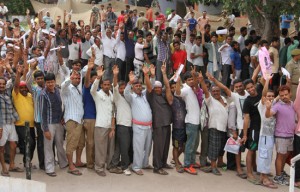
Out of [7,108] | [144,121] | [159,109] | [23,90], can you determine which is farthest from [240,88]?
[7,108]

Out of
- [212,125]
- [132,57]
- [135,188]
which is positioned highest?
[132,57]

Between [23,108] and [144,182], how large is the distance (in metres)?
2.01

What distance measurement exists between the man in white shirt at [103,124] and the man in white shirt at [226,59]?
18.2 feet

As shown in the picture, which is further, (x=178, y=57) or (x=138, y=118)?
(x=178, y=57)

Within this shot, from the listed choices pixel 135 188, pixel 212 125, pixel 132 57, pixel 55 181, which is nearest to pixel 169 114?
pixel 212 125

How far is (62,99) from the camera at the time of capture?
815 cm

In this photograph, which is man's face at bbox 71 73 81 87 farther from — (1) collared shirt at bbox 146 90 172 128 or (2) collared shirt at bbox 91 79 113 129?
(1) collared shirt at bbox 146 90 172 128

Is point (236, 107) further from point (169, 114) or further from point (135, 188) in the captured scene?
point (135, 188)

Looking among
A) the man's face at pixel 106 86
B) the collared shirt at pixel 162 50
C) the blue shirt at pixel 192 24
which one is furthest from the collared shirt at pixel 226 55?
the man's face at pixel 106 86

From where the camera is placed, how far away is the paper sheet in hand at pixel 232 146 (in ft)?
26.8

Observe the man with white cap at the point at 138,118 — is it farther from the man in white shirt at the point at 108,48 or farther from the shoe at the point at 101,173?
the man in white shirt at the point at 108,48

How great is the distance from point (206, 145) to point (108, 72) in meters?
5.86

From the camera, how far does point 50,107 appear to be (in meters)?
7.87

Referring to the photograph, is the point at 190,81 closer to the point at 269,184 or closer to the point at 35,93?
the point at 269,184
